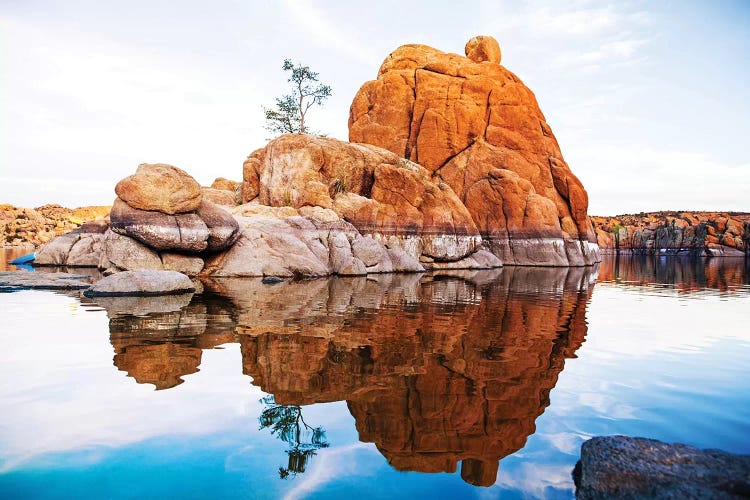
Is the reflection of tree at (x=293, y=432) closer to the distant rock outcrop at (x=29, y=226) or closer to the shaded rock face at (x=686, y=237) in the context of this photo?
the distant rock outcrop at (x=29, y=226)

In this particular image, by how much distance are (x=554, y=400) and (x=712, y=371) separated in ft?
11.0

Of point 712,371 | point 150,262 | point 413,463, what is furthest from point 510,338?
point 150,262

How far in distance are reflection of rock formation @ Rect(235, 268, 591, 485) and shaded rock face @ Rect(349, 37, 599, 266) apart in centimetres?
2857

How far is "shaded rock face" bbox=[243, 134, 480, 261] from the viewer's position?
31234 millimetres

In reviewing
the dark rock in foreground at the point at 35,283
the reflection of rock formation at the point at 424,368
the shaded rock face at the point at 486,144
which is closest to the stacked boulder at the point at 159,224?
the dark rock in foreground at the point at 35,283

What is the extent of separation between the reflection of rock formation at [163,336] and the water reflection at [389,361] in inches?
1.0

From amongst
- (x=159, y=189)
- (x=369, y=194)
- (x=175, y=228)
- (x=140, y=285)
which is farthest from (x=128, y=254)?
(x=369, y=194)

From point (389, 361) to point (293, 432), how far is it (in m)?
2.55

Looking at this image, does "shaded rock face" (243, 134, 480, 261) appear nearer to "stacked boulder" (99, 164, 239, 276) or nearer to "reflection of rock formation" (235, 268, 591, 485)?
"stacked boulder" (99, 164, 239, 276)

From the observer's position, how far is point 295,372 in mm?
5855

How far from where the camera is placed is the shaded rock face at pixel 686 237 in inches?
3260

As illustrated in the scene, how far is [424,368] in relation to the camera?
6105mm

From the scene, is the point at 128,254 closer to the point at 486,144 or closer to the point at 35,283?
the point at 35,283

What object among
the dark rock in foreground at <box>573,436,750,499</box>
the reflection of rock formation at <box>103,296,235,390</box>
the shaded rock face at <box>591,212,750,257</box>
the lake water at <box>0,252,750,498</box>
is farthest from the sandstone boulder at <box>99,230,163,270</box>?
→ the shaded rock face at <box>591,212,750,257</box>
